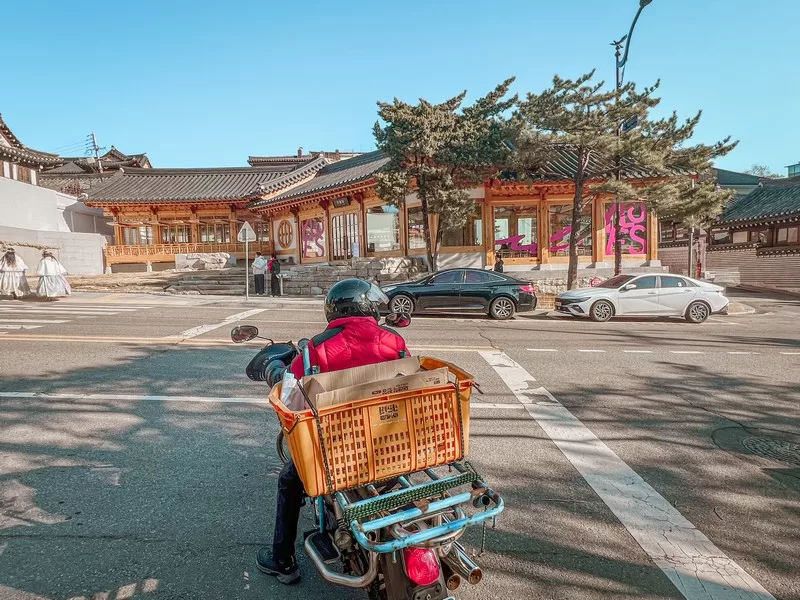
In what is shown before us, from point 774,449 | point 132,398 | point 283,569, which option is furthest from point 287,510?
point 774,449

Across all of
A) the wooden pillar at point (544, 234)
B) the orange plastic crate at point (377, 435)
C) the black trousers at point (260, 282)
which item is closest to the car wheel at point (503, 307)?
the wooden pillar at point (544, 234)

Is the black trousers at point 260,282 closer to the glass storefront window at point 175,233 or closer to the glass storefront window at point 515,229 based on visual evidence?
the glass storefront window at point 515,229

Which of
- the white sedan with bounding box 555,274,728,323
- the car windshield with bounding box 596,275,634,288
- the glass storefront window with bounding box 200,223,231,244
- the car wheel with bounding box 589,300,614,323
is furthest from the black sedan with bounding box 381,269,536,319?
the glass storefront window with bounding box 200,223,231,244

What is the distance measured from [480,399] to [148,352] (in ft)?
18.4

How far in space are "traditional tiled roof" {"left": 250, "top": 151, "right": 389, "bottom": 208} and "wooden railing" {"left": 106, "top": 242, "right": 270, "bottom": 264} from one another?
3737 millimetres

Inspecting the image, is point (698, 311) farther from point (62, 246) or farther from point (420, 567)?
point (62, 246)

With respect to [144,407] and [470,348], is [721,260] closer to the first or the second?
[470,348]

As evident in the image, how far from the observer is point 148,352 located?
26.2ft

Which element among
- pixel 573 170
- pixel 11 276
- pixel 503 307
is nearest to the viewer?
pixel 503 307

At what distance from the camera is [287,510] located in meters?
2.45

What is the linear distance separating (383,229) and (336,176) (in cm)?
649

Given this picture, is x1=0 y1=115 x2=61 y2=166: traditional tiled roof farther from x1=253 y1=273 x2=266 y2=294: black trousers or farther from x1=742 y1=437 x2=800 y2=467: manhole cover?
x1=742 y1=437 x2=800 y2=467: manhole cover

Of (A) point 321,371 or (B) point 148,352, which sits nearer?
(A) point 321,371

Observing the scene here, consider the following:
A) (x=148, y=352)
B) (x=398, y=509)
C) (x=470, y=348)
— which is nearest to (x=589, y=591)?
(x=398, y=509)
